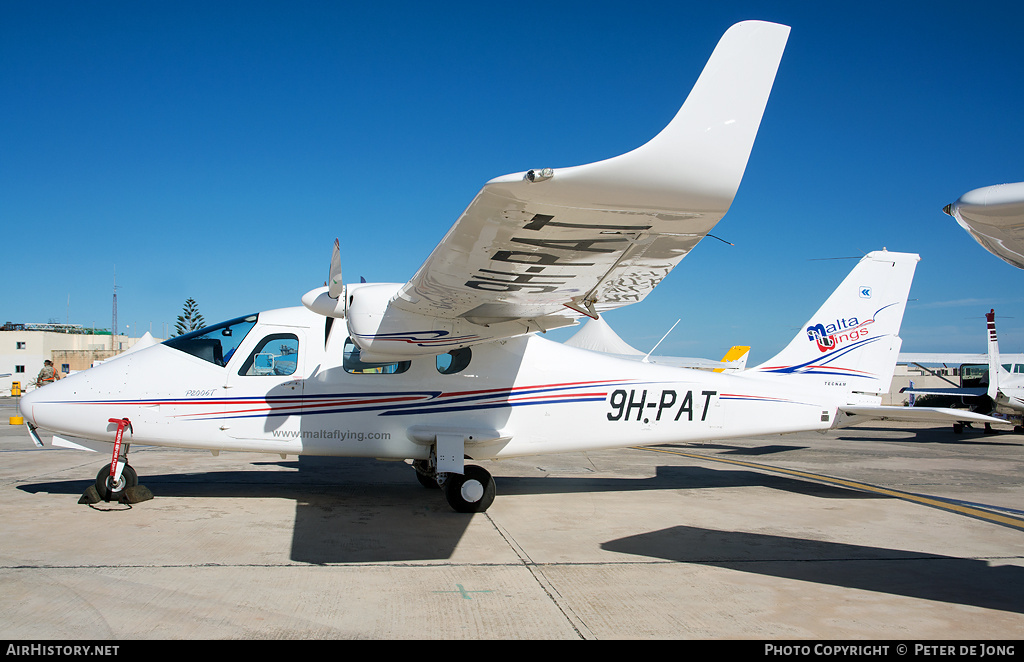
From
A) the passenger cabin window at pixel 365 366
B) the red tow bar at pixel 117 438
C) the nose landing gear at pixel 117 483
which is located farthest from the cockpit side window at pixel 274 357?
the nose landing gear at pixel 117 483

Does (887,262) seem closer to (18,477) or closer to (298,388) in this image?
(298,388)

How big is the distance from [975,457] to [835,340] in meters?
7.86

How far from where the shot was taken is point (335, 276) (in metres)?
6.07

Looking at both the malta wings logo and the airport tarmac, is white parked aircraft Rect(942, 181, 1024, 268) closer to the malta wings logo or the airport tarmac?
the airport tarmac

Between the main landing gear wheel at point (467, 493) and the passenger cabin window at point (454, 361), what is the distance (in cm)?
123

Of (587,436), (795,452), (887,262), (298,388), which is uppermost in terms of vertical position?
(887,262)

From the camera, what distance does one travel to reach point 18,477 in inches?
344

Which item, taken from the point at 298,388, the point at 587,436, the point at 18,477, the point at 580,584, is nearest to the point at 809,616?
the point at 580,584

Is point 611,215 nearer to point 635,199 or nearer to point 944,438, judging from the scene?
point 635,199

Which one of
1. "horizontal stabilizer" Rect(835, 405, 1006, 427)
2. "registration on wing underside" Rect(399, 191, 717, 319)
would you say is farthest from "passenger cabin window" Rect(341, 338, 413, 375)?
"horizontal stabilizer" Rect(835, 405, 1006, 427)

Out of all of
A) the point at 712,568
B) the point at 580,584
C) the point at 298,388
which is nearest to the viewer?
the point at 580,584

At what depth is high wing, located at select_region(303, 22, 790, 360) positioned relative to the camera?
9.86ft

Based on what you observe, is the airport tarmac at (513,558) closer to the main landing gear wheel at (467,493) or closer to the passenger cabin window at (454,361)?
the main landing gear wheel at (467,493)

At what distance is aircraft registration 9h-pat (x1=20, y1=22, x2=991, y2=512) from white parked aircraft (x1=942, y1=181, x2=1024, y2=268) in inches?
59.6
